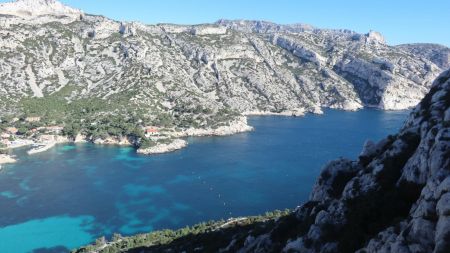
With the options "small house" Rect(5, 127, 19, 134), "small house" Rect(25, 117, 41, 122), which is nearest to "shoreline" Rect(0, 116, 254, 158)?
"small house" Rect(5, 127, 19, 134)

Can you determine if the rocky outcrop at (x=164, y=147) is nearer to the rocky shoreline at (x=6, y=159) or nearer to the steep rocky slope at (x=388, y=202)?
the rocky shoreline at (x=6, y=159)

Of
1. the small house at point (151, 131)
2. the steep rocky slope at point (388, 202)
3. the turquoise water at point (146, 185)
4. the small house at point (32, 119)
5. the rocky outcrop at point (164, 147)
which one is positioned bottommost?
the turquoise water at point (146, 185)

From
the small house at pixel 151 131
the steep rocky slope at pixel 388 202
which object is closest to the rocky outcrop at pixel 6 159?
the small house at pixel 151 131

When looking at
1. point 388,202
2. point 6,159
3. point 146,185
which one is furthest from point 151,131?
point 388,202

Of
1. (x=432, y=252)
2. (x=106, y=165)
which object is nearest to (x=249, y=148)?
(x=106, y=165)

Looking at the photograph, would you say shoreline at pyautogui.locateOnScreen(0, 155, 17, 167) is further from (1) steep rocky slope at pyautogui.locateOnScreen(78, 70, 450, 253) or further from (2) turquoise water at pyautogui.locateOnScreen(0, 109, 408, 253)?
(1) steep rocky slope at pyautogui.locateOnScreen(78, 70, 450, 253)

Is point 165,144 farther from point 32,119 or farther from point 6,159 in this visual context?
point 32,119
